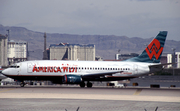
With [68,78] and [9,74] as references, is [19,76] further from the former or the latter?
[68,78]

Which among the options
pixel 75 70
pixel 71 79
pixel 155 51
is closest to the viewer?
pixel 71 79

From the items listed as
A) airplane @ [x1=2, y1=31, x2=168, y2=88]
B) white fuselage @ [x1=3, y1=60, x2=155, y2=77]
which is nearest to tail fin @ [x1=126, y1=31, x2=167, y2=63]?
airplane @ [x1=2, y1=31, x2=168, y2=88]

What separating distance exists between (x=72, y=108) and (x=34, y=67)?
30.7 m

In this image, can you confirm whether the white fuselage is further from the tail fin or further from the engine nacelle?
the tail fin

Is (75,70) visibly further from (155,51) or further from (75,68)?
(155,51)

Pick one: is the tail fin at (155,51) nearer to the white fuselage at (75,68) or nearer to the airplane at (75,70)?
the airplane at (75,70)

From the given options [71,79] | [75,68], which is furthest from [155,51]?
[71,79]

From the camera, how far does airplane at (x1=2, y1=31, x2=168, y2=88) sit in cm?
5734

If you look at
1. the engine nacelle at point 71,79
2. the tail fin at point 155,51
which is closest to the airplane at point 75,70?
the engine nacelle at point 71,79

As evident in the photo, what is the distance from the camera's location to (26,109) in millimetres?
26938

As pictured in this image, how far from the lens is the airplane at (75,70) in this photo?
57.3 metres

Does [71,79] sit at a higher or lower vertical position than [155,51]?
lower

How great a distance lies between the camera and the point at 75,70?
2315 inches

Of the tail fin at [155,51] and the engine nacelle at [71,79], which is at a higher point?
the tail fin at [155,51]
